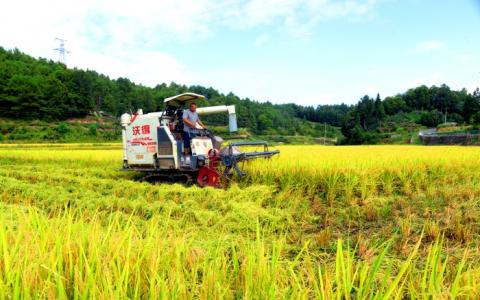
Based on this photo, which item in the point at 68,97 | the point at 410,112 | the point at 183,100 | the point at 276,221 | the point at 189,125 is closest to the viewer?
the point at 276,221

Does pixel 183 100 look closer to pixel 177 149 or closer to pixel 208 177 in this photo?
pixel 177 149

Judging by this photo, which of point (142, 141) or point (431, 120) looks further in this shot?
point (431, 120)

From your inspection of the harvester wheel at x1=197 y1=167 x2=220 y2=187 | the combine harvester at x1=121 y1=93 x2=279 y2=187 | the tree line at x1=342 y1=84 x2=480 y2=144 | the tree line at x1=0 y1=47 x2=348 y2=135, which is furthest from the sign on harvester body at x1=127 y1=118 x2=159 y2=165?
the tree line at x1=342 y1=84 x2=480 y2=144

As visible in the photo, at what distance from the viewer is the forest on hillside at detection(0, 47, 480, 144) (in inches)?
2579

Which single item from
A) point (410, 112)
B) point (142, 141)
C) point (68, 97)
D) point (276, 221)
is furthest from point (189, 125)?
point (410, 112)

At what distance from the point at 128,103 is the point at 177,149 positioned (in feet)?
261

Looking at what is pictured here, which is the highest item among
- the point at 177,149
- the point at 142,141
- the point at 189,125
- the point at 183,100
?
the point at 183,100

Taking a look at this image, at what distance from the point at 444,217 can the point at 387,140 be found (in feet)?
200

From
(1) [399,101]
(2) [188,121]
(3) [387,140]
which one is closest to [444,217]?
(2) [188,121]

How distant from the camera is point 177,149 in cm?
806

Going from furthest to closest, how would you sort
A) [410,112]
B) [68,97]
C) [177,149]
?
[410,112] < [68,97] < [177,149]

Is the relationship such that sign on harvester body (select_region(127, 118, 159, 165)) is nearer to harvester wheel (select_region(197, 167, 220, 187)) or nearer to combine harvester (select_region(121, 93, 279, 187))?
combine harvester (select_region(121, 93, 279, 187))

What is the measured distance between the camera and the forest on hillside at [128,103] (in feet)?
215

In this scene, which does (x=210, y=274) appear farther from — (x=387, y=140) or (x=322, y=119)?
(x=322, y=119)
